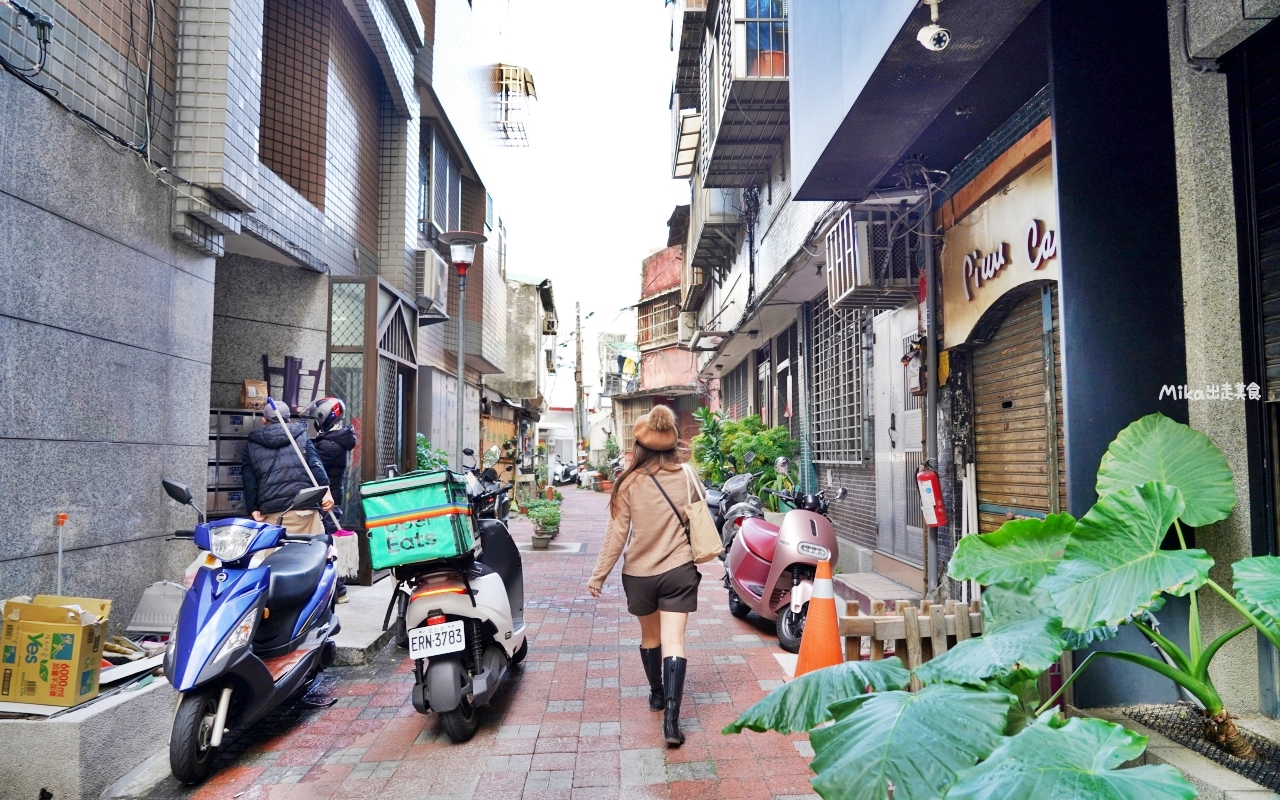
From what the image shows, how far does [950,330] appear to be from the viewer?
6.31m

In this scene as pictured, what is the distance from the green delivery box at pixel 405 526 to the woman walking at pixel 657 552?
0.84 meters

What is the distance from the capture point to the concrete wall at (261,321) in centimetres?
771

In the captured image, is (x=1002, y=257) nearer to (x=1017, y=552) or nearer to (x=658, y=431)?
(x=658, y=431)

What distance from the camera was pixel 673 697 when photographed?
4070 mm

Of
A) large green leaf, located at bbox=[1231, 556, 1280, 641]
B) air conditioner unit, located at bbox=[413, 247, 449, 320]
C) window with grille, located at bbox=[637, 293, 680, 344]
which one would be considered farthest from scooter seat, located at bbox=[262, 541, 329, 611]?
window with grille, located at bbox=[637, 293, 680, 344]

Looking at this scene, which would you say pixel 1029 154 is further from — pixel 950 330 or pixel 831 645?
pixel 831 645

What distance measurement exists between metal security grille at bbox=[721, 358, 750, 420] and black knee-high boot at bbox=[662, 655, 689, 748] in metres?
14.0

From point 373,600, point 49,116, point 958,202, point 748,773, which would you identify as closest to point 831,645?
point 748,773

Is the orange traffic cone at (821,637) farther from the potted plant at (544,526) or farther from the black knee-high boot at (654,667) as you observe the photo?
the potted plant at (544,526)

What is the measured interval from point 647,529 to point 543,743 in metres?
1.25

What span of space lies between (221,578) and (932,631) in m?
3.31

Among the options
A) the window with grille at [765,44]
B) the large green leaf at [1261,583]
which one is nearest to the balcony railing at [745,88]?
the window with grille at [765,44]

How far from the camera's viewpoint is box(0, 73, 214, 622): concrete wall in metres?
4.01
